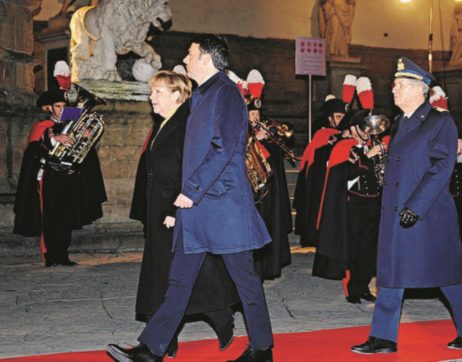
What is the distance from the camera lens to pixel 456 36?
22.9 meters

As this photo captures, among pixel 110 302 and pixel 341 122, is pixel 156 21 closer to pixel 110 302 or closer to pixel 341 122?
pixel 341 122

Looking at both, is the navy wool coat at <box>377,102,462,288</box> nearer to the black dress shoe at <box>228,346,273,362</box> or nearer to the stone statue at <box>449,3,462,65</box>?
the black dress shoe at <box>228,346,273,362</box>

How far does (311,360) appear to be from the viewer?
6.21 meters

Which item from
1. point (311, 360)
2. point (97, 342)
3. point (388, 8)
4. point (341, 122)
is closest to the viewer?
point (311, 360)

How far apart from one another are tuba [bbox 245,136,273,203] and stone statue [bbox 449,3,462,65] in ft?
51.8

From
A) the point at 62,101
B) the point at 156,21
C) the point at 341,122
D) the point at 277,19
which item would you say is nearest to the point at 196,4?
the point at 277,19

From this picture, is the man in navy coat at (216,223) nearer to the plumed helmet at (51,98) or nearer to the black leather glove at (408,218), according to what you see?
the black leather glove at (408,218)

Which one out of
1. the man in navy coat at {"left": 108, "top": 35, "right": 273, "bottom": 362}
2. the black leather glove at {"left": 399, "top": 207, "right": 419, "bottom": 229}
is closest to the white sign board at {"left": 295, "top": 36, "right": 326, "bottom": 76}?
the black leather glove at {"left": 399, "top": 207, "right": 419, "bottom": 229}

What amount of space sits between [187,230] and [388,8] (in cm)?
1981

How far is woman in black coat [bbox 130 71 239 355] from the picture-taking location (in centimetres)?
620

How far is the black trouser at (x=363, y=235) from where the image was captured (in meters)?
8.52

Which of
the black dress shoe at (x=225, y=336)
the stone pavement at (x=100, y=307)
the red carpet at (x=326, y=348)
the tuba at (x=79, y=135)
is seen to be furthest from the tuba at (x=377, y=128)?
the tuba at (x=79, y=135)

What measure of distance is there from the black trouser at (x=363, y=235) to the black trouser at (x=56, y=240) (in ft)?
11.8

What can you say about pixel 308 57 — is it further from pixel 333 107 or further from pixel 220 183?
pixel 220 183
